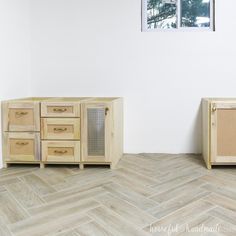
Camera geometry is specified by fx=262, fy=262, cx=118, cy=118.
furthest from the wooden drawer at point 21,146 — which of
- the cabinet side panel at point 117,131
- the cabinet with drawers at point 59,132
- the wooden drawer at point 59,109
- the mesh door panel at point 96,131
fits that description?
the cabinet side panel at point 117,131

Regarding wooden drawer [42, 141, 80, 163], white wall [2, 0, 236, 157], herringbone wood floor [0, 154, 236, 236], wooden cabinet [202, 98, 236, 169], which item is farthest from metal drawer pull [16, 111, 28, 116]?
wooden cabinet [202, 98, 236, 169]

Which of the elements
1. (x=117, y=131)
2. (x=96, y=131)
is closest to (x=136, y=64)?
(x=117, y=131)

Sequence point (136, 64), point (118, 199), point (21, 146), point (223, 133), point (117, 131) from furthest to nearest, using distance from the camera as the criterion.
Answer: point (136, 64) → point (117, 131) → point (21, 146) → point (223, 133) → point (118, 199)

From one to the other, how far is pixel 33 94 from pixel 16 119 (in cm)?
71

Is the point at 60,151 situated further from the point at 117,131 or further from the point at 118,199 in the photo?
the point at 118,199

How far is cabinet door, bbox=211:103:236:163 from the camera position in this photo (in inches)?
96.9

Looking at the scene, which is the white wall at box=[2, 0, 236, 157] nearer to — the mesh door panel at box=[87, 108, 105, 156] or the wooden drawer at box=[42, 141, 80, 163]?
the mesh door panel at box=[87, 108, 105, 156]

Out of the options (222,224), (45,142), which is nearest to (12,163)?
(45,142)

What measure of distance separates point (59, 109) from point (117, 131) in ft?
2.08

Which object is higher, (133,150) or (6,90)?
(6,90)

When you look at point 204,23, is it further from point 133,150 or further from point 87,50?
point 133,150

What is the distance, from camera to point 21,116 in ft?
8.40

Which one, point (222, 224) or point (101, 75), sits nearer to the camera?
point (222, 224)

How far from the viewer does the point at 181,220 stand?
1.57m
